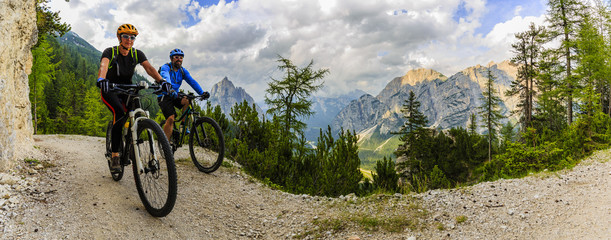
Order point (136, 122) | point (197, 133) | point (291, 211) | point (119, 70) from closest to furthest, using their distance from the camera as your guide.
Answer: point (136, 122) < point (119, 70) < point (291, 211) < point (197, 133)

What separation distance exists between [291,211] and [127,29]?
4445mm

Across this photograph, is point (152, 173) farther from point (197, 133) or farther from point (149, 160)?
point (197, 133)

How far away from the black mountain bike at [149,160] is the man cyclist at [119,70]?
36 cm

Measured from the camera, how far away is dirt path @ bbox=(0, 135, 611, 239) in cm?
377

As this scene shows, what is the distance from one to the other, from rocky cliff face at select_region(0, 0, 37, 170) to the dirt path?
0.58 meters

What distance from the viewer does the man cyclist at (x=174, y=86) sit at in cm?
630

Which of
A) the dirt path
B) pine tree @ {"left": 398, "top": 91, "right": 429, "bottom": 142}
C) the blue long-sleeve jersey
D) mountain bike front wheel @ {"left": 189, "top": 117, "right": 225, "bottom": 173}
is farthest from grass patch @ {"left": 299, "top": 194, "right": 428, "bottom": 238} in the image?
pine tree @ {"left": 398, "top": 91, "right": 429, "bottom": 142}

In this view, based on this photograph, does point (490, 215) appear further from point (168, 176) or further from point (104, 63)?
point (104, 63)

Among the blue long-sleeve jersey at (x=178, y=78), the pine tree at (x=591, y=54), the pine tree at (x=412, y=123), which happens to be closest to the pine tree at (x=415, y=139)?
the pine tree at (x=412, y=123)

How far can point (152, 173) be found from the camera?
164 inches

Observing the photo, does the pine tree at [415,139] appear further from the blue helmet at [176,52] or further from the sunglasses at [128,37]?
the sunglasses at [128,37]

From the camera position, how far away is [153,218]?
4316mm

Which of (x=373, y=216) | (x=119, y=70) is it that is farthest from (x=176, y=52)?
(x=373, y=216)

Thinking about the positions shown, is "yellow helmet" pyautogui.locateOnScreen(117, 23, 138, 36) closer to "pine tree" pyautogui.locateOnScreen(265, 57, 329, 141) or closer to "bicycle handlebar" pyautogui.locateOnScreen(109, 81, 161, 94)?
"bicycle handlebar" pyautogui.locateOnScreen(109, 81, 161, 94)
